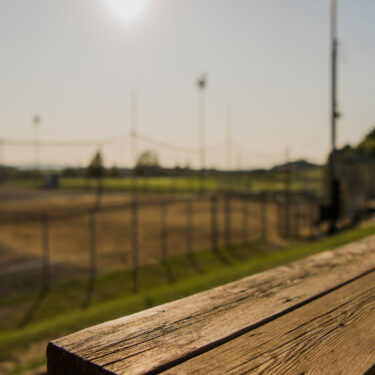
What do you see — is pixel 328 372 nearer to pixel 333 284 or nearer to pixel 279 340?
pixel 279 340

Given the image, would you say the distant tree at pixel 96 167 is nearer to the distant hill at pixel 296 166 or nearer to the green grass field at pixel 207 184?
the green grass field at pixel 207 184

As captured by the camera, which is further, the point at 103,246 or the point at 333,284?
the point at 103,246

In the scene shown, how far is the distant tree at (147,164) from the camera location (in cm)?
2038

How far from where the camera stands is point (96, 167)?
855 inches

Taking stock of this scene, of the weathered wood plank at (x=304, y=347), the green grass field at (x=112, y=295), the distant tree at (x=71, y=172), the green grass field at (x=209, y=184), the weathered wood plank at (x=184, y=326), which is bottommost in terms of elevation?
the green grass field at (x=112, y=295)

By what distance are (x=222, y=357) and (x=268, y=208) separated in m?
27.3

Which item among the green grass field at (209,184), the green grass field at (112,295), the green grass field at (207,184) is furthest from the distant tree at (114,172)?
the green grass field at (112,295)

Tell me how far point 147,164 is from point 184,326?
2010 centimetres

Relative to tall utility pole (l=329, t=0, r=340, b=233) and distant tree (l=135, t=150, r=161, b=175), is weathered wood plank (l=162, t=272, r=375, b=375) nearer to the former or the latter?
tall utility pole (l=329, t=0, r=340, b=233)

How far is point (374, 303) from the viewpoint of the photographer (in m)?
1.37

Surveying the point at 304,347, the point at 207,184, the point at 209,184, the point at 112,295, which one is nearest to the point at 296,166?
the point at 112,295

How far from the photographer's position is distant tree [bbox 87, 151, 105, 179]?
20.0 m

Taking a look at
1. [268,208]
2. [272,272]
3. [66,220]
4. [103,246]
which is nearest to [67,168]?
[66,220]

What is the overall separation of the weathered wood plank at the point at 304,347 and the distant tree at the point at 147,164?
19127mm
